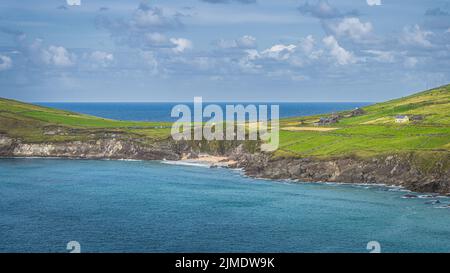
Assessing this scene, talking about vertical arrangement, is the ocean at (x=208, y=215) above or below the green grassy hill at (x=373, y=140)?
below

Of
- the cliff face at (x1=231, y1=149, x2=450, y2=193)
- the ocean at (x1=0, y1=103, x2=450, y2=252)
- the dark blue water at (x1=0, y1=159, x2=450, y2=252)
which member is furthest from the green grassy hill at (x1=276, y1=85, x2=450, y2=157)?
the dark blue water at (x1=0, y1=159, x2=450, y2=252)

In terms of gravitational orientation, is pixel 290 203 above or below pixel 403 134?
below

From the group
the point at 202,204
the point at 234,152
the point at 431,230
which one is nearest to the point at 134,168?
the point at 234,152

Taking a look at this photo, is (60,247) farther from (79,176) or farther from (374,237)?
(79,176)

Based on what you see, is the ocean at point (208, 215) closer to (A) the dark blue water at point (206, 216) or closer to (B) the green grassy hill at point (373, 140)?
(A) the dark blue water at point (206, 216)

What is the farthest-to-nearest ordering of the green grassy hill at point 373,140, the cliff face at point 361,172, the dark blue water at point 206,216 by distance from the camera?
the green grassy hill at point 373,140, the cliff face at point 361,172, the dark blue water at point 206,216

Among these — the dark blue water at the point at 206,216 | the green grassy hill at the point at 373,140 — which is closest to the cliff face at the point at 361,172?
the green grassy hill at the point at 373,140

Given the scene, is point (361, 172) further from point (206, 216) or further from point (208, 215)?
point (206, 216)

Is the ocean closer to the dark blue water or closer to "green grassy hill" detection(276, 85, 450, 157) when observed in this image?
the dark blue water
